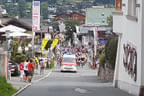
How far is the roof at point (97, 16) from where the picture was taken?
14388cm

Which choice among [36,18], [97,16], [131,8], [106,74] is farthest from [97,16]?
[131,8]

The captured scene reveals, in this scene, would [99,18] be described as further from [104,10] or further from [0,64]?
[0,64]

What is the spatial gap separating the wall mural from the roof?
4562 inches

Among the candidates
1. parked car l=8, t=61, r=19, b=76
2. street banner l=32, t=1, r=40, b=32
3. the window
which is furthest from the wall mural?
street banner l=32, t=1, r=40, b=32

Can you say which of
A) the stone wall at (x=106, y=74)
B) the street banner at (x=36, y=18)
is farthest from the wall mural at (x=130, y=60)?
the street banner at (x=36, y=18)

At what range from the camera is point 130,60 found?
79.4 feet

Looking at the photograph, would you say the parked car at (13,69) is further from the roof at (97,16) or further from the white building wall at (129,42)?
the roof at (97,16)

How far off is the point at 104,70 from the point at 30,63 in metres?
7.91

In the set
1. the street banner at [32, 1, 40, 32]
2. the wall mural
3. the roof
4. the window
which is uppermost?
the window

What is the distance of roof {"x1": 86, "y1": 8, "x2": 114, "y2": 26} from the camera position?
14388 centimetres

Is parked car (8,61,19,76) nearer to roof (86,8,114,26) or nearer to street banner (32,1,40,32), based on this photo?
street banner (32,1,40,32)

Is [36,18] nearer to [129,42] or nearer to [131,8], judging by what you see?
[131,8]

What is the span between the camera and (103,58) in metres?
38.3

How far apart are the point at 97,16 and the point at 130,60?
12076 cm
